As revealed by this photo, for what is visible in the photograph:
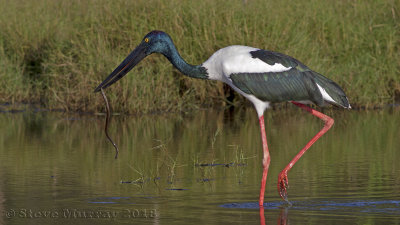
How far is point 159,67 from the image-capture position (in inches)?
559

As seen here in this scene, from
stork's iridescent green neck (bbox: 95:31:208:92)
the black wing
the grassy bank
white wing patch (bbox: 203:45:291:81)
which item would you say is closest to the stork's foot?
the black wing

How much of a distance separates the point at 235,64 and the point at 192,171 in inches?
50.4

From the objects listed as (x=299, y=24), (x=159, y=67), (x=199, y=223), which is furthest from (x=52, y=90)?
(x=199, y=223)

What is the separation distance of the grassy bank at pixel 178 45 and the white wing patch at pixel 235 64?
5329 millimetres

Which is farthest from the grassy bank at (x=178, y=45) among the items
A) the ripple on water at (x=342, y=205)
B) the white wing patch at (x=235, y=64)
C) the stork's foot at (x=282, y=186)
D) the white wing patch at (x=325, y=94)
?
the ripple on water at (x=342, y=205)

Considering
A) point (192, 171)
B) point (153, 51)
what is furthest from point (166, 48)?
point (192, 171)

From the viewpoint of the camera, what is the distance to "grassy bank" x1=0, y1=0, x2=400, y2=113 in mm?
13906

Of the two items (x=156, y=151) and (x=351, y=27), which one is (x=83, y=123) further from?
(x=351, y=27)

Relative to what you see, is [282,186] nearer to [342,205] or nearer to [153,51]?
[342,205]

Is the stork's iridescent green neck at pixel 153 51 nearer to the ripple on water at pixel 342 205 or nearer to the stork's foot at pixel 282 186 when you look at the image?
the stork's foot at pixel 282 186

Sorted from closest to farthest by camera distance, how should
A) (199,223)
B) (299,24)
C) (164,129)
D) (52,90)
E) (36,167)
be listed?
1. (199,223)
2. (36,167)
3. (164,129)
4. (52,90)
5. (299,24)

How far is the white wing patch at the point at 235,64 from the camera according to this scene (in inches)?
309

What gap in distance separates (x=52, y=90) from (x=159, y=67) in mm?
1641

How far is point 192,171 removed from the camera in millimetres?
8633
